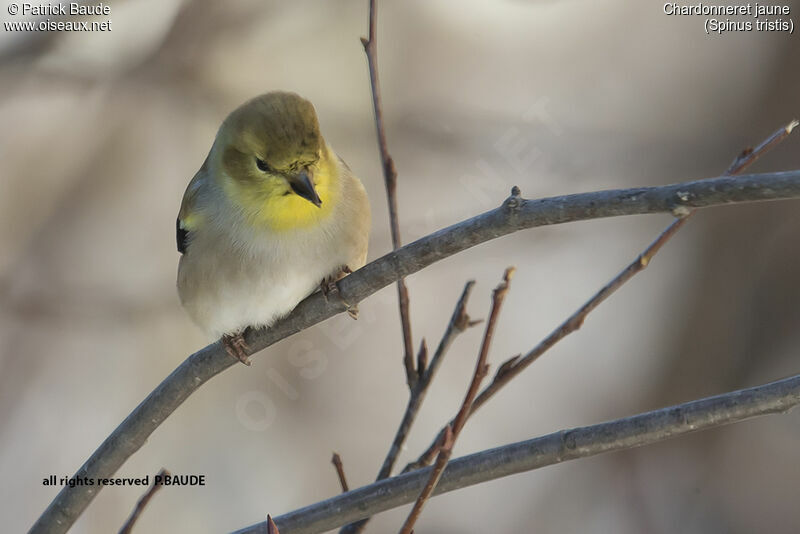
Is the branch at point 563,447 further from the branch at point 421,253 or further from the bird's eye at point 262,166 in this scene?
the bird's eye at point 262,166

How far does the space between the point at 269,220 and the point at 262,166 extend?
5.6 inches

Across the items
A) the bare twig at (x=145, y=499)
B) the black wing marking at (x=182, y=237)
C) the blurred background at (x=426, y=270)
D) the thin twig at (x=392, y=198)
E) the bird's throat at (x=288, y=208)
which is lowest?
the bare twig at (x=145, y=499)

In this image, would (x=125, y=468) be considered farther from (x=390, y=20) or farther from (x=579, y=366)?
(x=390, y=20)

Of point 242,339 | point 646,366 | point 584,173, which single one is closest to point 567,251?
point 584,173

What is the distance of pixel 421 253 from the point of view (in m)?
1.39

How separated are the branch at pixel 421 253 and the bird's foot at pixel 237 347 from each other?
0.02 metres

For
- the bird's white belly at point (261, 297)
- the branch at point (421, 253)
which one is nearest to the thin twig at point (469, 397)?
the branch at point (421, 253)

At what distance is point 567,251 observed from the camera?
146 inches

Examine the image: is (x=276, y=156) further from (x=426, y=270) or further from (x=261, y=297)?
(x=426, y=270)

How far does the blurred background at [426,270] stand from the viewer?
352 cm

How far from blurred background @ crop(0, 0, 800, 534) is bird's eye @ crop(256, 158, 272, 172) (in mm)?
1559

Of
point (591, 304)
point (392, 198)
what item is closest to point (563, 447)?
point (591, 304)

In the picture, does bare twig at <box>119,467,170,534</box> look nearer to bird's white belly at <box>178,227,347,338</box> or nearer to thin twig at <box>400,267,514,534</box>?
thin twig at <box>400,267,514,534</box>

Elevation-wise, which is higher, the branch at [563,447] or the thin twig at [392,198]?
the thin twig at [392,198]
